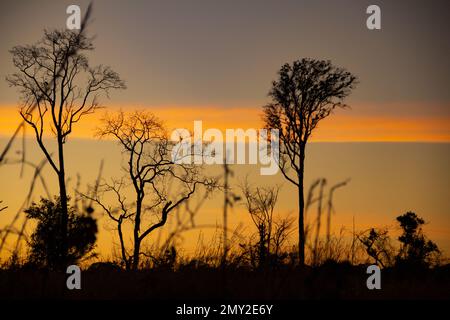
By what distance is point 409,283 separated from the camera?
8.30m

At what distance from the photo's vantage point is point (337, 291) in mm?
6730

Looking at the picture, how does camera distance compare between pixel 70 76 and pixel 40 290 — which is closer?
pixel 40 290

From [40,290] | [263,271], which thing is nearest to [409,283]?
[263,271]

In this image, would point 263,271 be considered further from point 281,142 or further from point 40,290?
point 281,142

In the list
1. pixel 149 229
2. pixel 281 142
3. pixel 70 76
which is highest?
pixel 70 76

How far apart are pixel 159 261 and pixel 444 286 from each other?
3.26 meters
